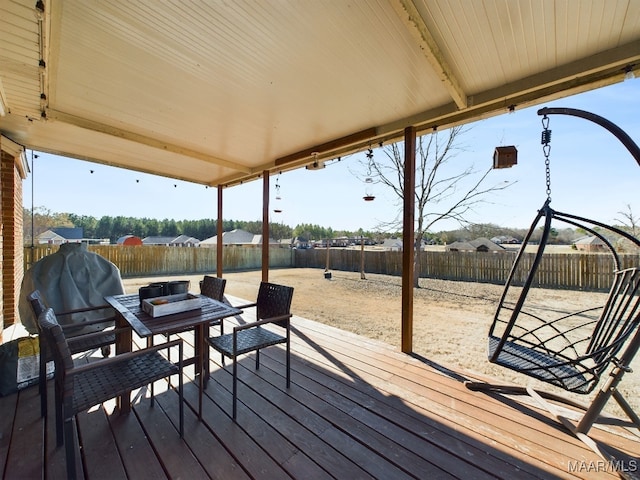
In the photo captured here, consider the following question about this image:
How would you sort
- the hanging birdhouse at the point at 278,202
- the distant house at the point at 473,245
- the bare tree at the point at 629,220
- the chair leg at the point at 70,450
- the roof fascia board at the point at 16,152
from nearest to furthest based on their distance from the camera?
Result: the chair leg at the point at 70,450
the roof fascia board at the point at 16,152
the hanging birdhouse at the point at 278,202
the bare tree at the point at 629,220
the distant house at the point at 473,245

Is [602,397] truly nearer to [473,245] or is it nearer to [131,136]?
[131,136]

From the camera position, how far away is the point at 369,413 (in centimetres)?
183

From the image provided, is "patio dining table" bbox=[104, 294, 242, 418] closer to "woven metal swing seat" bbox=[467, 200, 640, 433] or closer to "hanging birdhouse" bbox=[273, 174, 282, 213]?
"woven metal swing seat" bbox=[467, 200, 640, 433]

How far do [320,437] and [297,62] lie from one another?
2.51 metres

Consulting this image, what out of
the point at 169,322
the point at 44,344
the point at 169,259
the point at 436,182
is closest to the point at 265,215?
the point at 169,322

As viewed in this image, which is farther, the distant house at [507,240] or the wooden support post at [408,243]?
the distant house at [507,240]

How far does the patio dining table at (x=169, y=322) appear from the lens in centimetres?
161

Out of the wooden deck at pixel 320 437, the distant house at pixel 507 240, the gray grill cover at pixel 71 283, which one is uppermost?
the distant house at pixel 507 240

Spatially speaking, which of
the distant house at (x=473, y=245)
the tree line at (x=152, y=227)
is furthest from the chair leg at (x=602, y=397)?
the tree line at (x=152, y=227)

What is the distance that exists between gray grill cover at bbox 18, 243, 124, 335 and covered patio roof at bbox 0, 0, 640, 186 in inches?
55.9

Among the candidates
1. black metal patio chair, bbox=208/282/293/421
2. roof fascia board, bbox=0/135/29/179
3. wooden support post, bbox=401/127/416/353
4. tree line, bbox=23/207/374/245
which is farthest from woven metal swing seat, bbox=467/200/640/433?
tree line, bbox=23/207/374/245

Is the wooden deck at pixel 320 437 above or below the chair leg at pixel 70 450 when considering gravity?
below

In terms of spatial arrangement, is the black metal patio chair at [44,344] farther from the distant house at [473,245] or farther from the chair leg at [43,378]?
the distant house at [473,245]

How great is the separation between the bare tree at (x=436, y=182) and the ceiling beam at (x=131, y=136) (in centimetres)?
503
